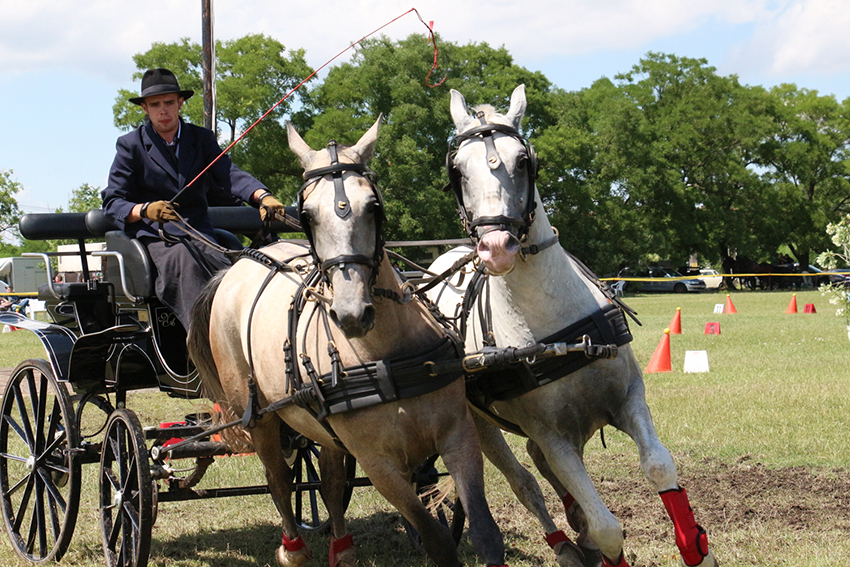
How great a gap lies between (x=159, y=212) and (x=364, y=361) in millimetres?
1883

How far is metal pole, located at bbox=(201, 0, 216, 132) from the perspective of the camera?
1111cm

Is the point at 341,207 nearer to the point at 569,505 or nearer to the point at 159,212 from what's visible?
the point at 159,212

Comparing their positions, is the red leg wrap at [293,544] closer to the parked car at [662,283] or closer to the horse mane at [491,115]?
the horse mane at [491,115]

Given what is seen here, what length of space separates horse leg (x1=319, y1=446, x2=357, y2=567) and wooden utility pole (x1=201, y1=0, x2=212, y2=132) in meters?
7.08

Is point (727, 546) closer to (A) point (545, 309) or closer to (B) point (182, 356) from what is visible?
Result: (A) point (545, 309)

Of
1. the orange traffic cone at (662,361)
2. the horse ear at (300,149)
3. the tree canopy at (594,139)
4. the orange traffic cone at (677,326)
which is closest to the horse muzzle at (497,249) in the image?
the horse ear at (300,149)

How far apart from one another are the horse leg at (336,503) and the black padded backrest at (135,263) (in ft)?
4.70

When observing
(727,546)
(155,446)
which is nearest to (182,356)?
(155,446)

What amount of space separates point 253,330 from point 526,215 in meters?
1.57

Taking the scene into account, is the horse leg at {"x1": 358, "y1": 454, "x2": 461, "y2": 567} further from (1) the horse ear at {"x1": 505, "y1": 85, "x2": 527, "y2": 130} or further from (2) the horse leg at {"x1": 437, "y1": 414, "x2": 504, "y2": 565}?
(1) the horse ear at {"x1": 505, "y1": 85, "x2": 527, "y2": 130}

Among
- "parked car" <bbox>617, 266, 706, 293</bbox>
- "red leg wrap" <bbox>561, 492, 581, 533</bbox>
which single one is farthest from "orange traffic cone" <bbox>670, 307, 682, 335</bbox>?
"parked car" <bbox>617, 266, 706, 293</bbox>

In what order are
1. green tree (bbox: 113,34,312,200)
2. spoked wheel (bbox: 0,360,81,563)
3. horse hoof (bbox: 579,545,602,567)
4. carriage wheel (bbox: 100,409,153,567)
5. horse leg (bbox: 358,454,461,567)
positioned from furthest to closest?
1. green tree (bbox: 113,34,312,200)
2. spoked wheel (bbox: 0,360,81,563)
3. carriage wheel (bbox: 100,409,153,567)
4. horse hoof (bbox: 579,545,602,567)
5. horse leg (bbox: 358,454,461,567)

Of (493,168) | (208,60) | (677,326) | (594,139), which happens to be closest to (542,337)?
(493,168)

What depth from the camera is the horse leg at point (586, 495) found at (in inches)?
139
